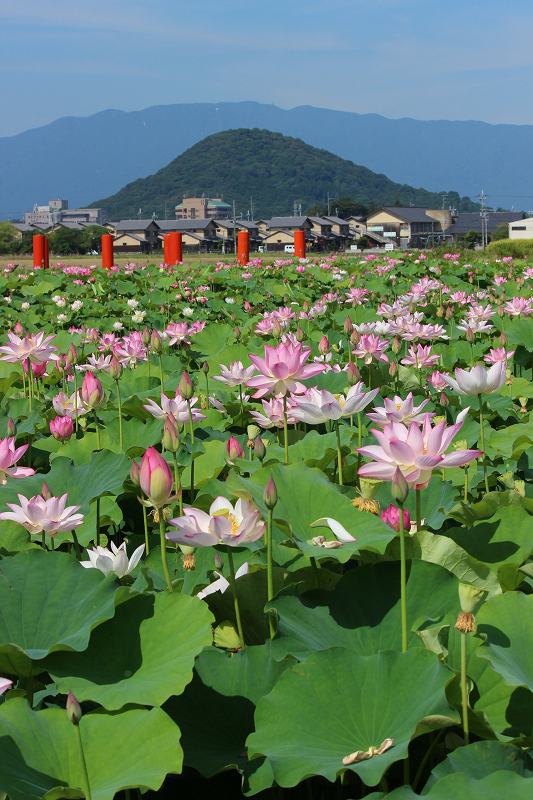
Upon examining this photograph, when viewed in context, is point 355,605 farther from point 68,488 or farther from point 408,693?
point 68,488

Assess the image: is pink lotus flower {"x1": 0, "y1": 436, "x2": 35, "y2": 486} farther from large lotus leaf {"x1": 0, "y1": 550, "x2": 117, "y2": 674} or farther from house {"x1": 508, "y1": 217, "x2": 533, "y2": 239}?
house {"x1": 508, "y1": 217, "x2": 533, "y2": 239}

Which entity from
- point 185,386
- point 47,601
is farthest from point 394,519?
point 185,386

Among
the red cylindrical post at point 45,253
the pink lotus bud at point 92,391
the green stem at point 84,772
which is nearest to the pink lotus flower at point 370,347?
the pink lotus bud at point 92,391

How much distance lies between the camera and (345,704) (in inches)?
38.5

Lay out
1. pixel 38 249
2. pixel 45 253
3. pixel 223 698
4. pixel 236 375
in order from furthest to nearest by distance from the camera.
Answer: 1. pixel 45 253
2. pixel 38 249
3. pixel 236 375
4. pixel 223 698

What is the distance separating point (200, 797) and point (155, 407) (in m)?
1.09

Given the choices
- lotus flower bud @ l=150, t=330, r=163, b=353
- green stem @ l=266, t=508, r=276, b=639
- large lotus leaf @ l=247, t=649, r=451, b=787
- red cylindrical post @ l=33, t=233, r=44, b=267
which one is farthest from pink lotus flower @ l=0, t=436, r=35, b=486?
red cylindrical post @ l=33, t=233, r=44, b=267

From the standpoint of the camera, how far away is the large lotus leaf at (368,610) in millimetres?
1121

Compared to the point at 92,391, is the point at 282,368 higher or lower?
higher

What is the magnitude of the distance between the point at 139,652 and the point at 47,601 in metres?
0.16

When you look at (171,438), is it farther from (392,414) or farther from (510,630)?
(510,630)

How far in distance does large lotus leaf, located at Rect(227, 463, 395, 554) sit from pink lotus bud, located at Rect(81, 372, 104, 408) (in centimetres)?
87

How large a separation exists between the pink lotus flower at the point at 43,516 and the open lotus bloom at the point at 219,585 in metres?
0.23

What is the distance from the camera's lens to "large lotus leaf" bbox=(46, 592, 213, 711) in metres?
1.05
